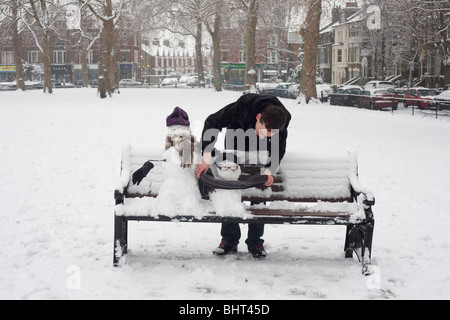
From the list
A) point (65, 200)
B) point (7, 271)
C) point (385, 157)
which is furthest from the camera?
point (385, 157)

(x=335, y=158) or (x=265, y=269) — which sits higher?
(x=335, y=158)

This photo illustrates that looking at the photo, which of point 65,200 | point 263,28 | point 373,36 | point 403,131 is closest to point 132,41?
point 263,28

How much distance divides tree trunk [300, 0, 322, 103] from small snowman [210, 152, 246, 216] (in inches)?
892

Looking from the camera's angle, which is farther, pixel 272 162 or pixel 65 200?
pixel 65 200

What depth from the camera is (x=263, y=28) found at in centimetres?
5006

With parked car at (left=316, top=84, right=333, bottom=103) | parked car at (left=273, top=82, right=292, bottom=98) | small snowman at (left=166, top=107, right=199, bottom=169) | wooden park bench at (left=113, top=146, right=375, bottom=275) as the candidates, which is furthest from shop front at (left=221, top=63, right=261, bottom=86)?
small snowman at (left=166, top=107, right=199, bottom=169)

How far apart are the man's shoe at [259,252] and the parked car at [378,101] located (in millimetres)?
25316

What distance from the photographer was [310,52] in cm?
2883

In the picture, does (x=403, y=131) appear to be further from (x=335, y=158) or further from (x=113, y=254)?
(x=113, y=254)

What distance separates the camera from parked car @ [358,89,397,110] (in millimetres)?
30000

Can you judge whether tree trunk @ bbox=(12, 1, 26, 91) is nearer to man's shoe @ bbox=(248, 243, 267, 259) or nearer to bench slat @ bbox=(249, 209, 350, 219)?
man's shoe @ bbox=(248, 243, 267, 259)

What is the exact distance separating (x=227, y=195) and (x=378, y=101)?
1047 inches

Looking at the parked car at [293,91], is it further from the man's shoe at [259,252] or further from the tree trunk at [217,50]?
the man's shoe at [259,252]

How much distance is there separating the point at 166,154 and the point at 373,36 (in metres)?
45.3
